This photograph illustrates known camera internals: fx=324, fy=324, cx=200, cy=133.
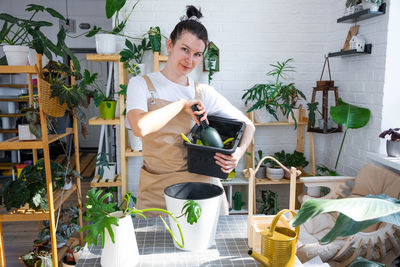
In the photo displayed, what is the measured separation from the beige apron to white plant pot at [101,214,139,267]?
0.60 metres

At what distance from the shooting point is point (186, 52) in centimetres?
141

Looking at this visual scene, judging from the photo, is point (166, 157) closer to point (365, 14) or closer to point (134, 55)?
point (134, 55)

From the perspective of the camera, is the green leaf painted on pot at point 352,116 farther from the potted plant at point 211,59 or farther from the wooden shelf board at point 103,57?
the wooden shelf board at point 103,57

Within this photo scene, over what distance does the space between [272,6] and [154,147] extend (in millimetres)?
2342

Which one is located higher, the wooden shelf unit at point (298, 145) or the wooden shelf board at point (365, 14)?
the wooden shelf board at point (365, 14)

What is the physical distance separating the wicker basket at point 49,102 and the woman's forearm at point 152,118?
1.01m

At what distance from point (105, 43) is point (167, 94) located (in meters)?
1.59

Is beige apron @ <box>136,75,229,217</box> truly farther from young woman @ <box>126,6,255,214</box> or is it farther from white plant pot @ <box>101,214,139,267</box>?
white plant pot @ <box>101,214,139,267</box>

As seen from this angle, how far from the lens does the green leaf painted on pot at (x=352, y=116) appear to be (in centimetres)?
253

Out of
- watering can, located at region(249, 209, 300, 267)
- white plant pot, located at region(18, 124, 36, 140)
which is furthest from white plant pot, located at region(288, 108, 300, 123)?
watering can, located at region(249, 209, 300, 267)

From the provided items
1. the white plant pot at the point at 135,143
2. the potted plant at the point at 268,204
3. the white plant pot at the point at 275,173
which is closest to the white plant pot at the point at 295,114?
the white plant pot at the point at 275,173

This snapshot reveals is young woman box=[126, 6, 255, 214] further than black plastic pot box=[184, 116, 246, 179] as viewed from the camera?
Yes

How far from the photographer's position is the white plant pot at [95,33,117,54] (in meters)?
2.82

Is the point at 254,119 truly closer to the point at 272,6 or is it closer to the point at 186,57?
the point at 272,6
